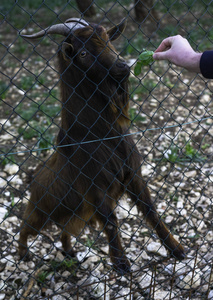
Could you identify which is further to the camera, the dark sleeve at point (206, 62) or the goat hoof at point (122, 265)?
the goat hoof at point (122, 265)

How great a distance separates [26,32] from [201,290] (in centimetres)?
725

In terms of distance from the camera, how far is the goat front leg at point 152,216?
11.5 ft

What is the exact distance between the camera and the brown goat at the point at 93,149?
300 centimetres

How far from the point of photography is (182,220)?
4.04m

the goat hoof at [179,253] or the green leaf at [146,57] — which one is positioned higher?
the green leaf at [146,57]

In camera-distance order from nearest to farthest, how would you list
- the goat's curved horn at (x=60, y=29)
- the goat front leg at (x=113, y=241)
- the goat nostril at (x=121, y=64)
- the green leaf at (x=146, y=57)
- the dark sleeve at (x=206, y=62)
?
the dark sleeve at (x=206, y=62) < the green leaf at (x=146, y=57) < the goat's curved horn at (x=60, y=29) < the goat nostril at (x=121, y=64) < the goat front leg at (x=113, y=241)

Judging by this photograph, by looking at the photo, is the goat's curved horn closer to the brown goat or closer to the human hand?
the brown goat

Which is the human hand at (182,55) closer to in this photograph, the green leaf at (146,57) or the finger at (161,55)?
the finger at (161,55)

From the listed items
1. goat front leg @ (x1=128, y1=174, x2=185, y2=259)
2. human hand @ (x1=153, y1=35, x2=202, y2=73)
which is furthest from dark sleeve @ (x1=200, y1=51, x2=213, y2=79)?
goat front leg @ (x1=128, y1=174, x2=185, y2=259)

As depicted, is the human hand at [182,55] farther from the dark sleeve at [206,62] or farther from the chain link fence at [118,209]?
the chain link fence at [118,209]

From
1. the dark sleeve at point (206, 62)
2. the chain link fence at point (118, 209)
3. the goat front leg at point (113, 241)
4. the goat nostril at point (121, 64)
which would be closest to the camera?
the dark sleeve at point (206, 62)

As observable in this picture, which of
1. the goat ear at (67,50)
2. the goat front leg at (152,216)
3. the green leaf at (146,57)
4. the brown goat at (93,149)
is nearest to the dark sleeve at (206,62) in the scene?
the green leaf at (146,57)

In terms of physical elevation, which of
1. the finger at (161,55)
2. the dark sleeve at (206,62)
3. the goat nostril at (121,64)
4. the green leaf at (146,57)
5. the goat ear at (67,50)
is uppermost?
the goat ear at (67,50)

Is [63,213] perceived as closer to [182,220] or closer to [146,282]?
[146,282]
